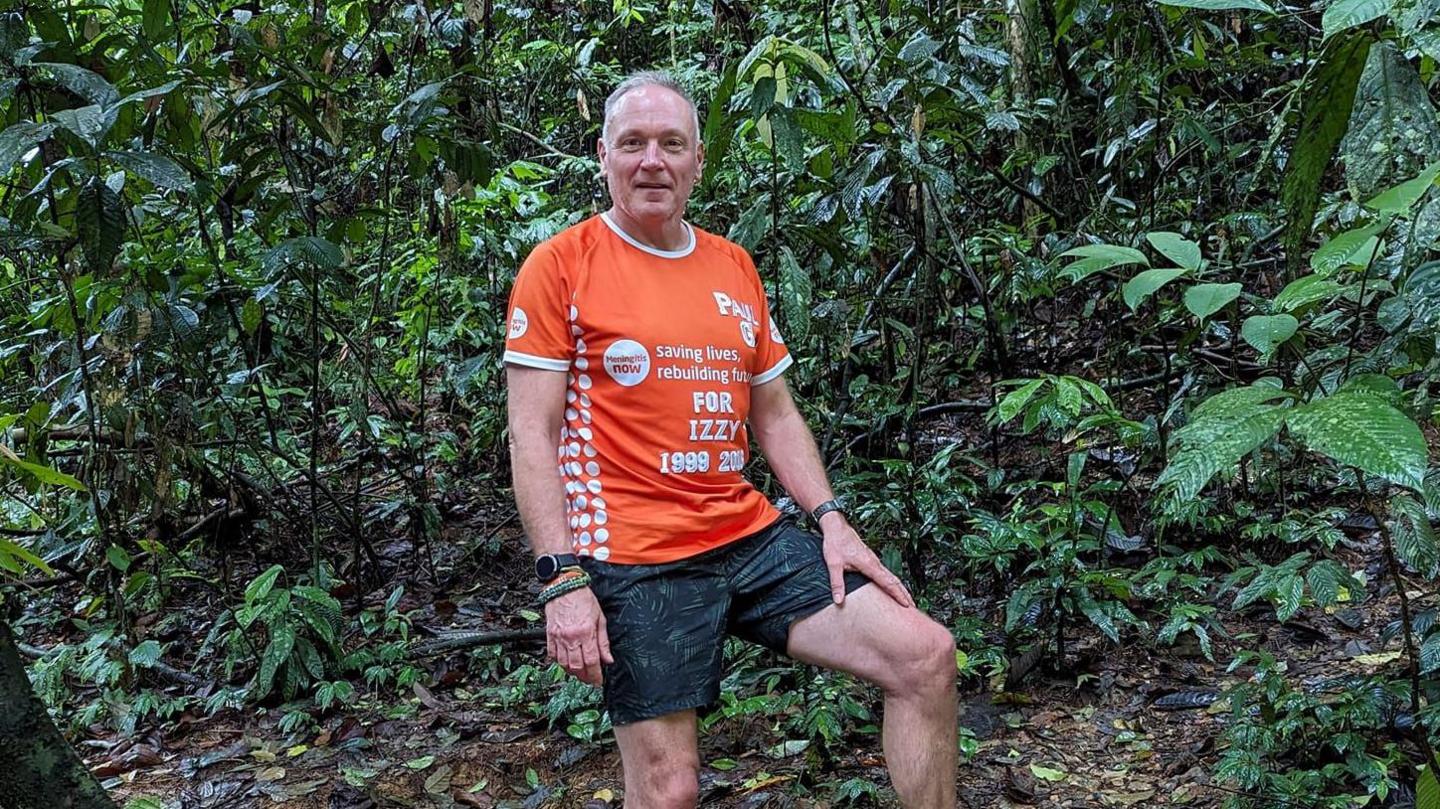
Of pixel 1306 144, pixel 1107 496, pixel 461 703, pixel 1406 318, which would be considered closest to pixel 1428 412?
pixel 1406 318

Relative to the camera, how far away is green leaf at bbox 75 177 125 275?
2.90 m

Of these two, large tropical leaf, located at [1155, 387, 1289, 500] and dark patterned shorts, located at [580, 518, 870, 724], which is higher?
large tropical leaf, located at [1155, 387, 1289, 500]

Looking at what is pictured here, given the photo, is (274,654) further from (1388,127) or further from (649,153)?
(1388,127)

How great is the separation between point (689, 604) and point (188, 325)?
2280 millimetres

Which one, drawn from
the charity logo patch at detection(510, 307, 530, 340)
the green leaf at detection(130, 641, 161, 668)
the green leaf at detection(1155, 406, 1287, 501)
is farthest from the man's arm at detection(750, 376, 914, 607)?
the green leaf at detection(130, 641, 161, 668)

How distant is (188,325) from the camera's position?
3713mm

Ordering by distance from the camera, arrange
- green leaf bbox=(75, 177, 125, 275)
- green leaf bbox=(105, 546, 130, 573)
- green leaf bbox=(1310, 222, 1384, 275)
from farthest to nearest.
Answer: green leaf bbox=(105, 546, 130, 573)
green leaf bbox=(75, 177, 125, 275)
green leaf bbox=(1310, 222, 1384, 275)

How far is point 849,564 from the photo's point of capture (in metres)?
2.47

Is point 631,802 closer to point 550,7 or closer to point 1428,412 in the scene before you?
point 1428,412

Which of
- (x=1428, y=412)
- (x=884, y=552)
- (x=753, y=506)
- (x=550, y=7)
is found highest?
(x=550, y=7)

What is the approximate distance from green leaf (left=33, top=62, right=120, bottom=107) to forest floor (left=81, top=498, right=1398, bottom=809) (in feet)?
6.47

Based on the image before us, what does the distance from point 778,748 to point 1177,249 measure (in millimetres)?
1953

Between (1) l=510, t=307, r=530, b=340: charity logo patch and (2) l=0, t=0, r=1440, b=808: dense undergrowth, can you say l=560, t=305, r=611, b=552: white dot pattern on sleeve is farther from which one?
(2) l=0, t=0, r=1440, b=808: dense undergrowth

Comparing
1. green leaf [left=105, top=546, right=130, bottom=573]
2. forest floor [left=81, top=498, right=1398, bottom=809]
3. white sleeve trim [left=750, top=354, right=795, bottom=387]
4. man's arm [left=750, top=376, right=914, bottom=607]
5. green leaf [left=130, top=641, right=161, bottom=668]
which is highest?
white sleeve trim [left=750, top=354, right=795, bottom=387]
